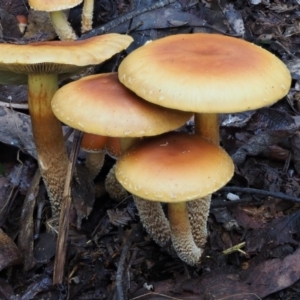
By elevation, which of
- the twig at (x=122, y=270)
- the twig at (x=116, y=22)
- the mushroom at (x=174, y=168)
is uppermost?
the mushroom at (x=174, y=168)

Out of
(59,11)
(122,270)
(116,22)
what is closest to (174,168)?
(122,270)

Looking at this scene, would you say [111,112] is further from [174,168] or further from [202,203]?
[202,203]

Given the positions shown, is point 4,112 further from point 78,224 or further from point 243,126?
point 243,126

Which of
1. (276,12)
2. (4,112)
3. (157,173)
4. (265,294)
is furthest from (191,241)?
(276,12)

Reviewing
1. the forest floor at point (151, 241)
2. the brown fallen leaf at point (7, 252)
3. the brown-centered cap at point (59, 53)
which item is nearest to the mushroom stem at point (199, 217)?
the forest floor at point (151, 241)

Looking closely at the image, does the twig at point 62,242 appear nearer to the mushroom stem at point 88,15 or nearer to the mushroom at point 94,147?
the mushroom at point 94,147

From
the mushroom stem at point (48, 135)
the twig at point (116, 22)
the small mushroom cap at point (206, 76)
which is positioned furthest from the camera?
the twig at point (116, 22)

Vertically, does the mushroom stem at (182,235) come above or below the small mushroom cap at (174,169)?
below
